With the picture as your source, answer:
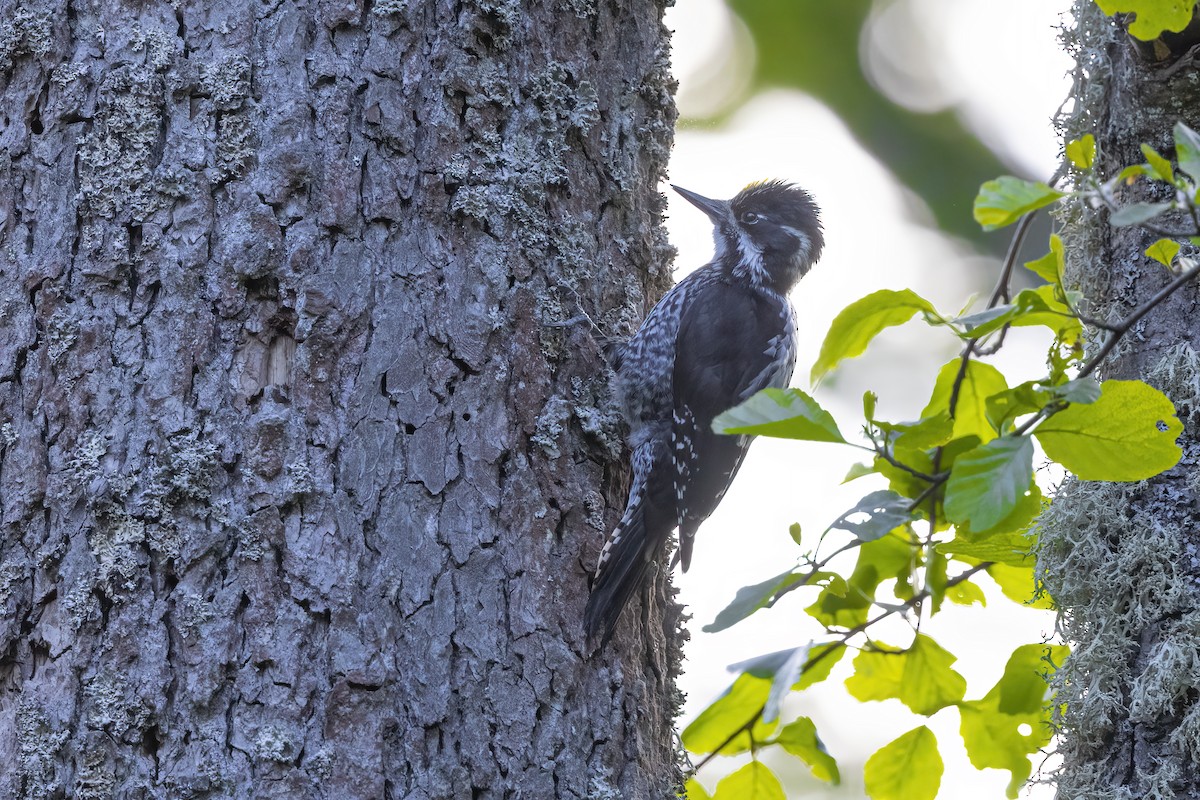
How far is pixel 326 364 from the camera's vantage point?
1.85 meters

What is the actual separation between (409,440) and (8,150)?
825mm

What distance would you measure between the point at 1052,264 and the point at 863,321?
23 centimetres

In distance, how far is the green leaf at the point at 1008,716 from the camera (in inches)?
58.7

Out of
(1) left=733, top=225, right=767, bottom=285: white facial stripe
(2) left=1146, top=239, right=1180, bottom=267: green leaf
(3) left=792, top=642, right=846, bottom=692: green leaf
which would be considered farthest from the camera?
(1) left=733, top=225, right=767, bottom=285: white facial stripe

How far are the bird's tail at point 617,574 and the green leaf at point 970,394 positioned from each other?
0.78 metres

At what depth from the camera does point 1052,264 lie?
1326mm

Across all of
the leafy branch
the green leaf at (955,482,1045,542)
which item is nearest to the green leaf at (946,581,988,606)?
the leafy branch

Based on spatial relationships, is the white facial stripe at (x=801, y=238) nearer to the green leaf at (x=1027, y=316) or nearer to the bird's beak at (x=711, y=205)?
the bird's beak at (x=711, y=205)

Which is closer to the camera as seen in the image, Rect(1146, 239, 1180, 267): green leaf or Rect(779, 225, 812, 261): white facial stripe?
Rect(1146, 239, 1180, 267): green leaf

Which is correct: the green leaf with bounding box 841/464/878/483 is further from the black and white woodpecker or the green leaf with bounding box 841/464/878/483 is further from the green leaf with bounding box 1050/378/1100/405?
the black and white woodpecker

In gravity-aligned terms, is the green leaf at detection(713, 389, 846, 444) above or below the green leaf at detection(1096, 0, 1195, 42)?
below

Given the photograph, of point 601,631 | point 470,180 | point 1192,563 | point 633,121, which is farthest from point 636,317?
point 1192,563

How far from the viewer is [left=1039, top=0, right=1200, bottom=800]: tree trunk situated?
5.35 feet

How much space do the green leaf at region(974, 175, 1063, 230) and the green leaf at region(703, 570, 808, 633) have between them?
1.34 feet
